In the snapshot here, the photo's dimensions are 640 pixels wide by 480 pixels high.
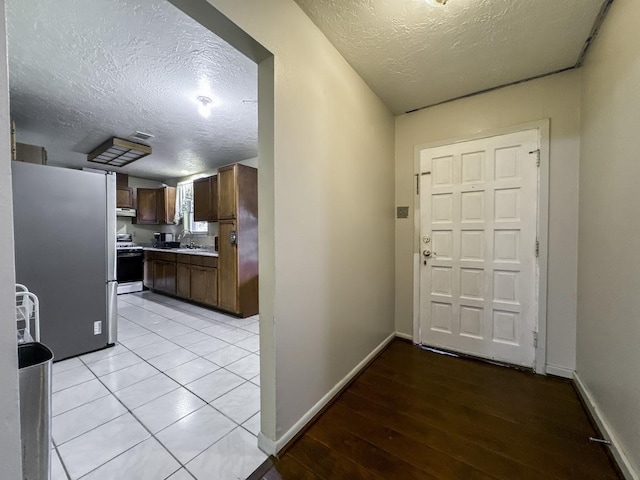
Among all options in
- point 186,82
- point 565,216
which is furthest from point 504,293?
point 186,82

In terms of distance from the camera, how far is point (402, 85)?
2324 millimetres

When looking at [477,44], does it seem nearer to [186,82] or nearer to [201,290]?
[186,82]

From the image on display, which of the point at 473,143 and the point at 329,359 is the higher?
the point at 473,143

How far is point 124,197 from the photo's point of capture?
211 inches

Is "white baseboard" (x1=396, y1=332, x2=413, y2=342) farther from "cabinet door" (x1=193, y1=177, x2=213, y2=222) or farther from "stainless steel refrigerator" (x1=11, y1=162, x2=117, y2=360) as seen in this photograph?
"cabinet door" (x1=193, y1=177, x2=213, y2=222)

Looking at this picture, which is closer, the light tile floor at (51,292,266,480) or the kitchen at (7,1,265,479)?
the light tile floor at (51,292,266,480)

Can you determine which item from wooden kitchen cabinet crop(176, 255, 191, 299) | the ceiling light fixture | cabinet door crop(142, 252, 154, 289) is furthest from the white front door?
cabinet door crop(142, 252, 154, 289)

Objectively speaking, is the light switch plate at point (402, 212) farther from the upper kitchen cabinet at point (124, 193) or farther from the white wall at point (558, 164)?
→ the upper kitchen cabinet at point (124, 193)

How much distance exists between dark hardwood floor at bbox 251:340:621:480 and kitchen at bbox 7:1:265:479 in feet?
1.46

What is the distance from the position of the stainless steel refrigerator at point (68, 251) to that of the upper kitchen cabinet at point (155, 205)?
10.2ft

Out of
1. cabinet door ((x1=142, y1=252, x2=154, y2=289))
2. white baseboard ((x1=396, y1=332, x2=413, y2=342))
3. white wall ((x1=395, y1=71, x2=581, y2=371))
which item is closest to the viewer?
white wall ((x1=395, y1=71, x2=581, y2=371))

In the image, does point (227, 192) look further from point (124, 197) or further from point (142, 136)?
point (124, 197)

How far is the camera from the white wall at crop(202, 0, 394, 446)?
1416mm

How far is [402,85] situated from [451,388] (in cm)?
253
